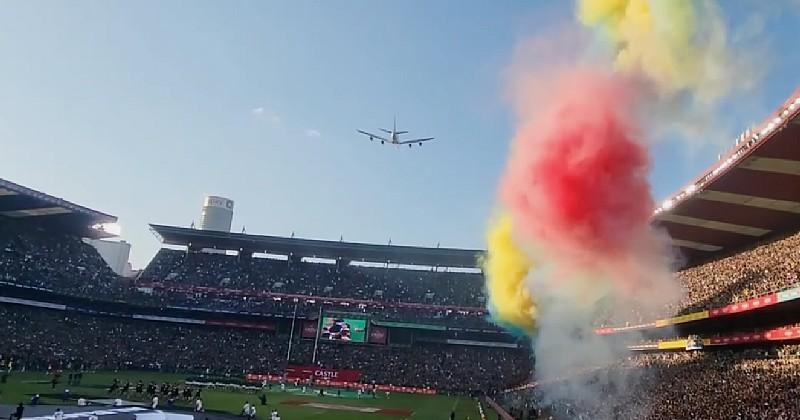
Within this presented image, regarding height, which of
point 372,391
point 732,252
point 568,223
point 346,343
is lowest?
point 372,391

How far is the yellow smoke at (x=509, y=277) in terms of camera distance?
131 feet

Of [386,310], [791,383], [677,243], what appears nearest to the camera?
[791,383]

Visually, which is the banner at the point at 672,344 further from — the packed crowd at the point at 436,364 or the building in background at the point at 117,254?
the building in background at the point at 117,254

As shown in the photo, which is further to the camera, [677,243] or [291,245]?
[291,245]

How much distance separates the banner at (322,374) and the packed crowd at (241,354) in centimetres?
119

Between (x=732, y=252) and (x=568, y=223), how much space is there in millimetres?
22207

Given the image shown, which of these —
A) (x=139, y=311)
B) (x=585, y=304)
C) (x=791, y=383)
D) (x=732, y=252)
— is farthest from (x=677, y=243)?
(x=139, y=311)

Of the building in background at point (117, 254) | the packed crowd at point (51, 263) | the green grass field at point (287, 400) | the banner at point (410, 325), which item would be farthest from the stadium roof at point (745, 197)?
the building in background at point (117, 254)

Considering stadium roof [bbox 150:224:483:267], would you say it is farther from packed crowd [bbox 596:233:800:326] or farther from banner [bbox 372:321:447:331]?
packed crowd [bbox 596:233:800:326]

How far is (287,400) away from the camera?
48781mm

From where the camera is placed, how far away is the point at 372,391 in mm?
60469

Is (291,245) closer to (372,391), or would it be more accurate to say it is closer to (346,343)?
(346,343)

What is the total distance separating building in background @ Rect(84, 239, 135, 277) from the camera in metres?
179

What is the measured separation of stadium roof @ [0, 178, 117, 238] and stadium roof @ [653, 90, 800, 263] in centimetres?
5538
